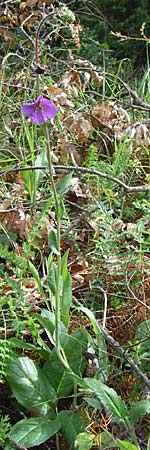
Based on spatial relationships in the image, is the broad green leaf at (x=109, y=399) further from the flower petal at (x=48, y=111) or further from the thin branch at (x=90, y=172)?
the thin branch at (x=90, y=172)

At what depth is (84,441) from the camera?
1130mm

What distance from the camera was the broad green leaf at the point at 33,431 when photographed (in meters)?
1.19

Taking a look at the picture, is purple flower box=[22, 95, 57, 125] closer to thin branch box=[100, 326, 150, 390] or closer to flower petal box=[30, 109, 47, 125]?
flower petal box=[30, 109, 47, 125]

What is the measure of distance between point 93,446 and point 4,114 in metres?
1.28

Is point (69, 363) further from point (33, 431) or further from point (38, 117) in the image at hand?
point (38, 117)

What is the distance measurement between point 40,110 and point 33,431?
576mm

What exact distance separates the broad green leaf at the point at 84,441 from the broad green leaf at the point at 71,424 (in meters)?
0.09

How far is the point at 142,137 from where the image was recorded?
2.07m

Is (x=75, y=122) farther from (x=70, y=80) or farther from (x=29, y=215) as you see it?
(x=29, y=215)

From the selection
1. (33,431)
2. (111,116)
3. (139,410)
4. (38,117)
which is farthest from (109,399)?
(111,116)

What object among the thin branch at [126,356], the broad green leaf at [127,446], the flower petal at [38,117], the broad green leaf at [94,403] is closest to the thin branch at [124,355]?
the thin branch at [126,356]

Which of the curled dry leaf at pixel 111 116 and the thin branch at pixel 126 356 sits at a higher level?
the curled dry leaf at pixel 111 116

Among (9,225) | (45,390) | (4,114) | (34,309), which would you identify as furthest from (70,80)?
(45,390)

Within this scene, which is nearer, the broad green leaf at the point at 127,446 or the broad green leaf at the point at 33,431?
the broad green leaf at the point at 127,446
